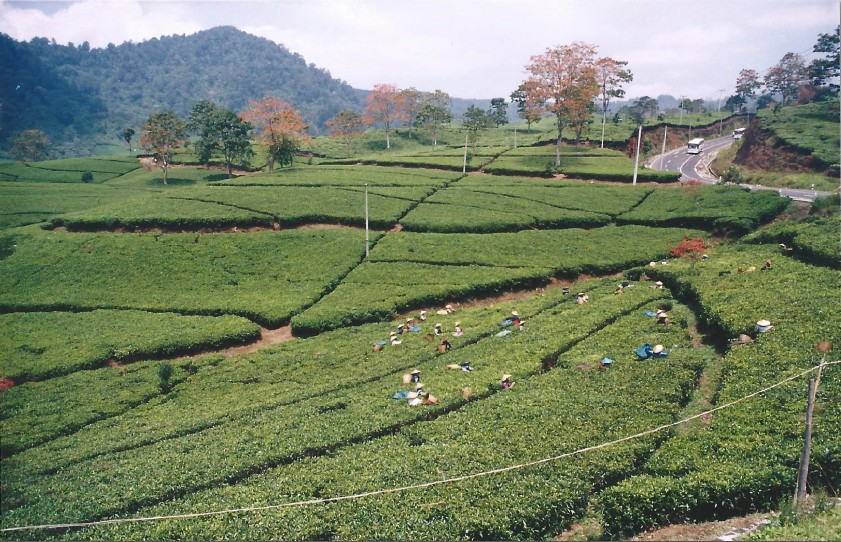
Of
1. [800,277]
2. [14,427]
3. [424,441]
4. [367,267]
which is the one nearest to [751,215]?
[800,277]

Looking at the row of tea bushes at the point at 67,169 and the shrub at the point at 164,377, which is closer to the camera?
the shrub at the point at 164,377

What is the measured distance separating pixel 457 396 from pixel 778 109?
275ft

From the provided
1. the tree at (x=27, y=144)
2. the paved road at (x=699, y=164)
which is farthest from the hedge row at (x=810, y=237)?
the tree at (x=27, y=144)

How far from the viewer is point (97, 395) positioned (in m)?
22.3

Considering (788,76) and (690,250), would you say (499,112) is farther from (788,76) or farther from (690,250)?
(690,250)

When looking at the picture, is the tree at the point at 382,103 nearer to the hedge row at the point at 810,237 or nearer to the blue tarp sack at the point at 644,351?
the hedge row at the point at 810,237

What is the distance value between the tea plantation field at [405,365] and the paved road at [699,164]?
10404 millimetres

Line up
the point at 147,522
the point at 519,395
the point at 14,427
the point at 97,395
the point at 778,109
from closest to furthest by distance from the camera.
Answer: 1. the point at 147,522
2. the point at 519,395
3. the point at 14,427
4. the point at 97,395
5. the point at 778,109

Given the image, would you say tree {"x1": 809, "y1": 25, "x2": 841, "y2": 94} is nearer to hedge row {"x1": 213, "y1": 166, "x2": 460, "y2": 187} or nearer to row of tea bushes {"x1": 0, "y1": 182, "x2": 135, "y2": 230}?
hedge row {"x1": 213, "y1": 166, "x2": 460, "y2": 187}

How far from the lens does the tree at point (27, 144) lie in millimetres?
104375

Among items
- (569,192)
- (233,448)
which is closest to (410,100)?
(569,192)

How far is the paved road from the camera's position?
162 feet

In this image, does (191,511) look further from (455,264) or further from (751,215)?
(751,215)

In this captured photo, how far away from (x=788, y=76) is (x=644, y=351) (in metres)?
117
